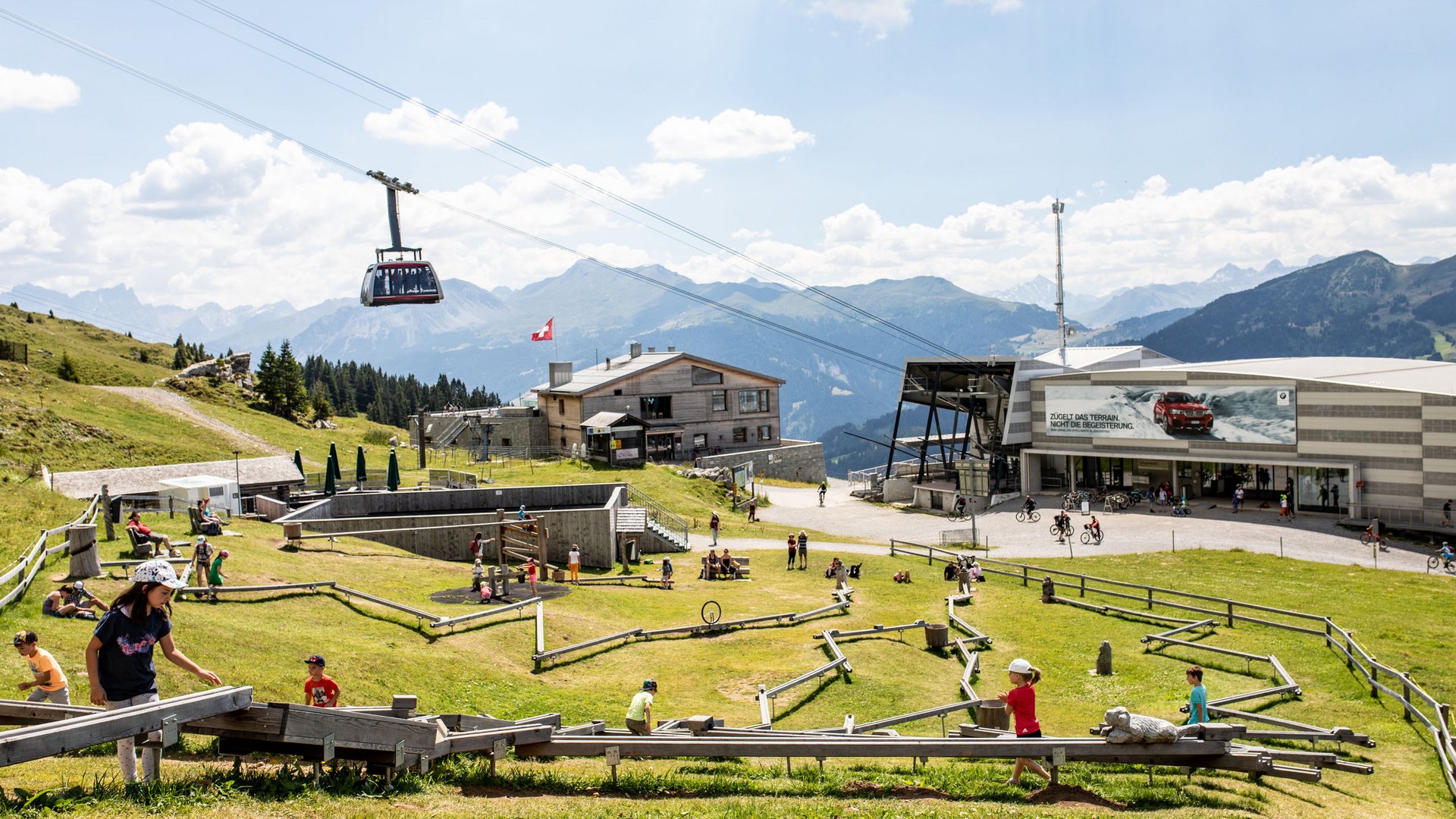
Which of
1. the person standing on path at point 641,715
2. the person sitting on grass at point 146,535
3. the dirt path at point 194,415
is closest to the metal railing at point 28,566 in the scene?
the person sitting on grass at point 146,535

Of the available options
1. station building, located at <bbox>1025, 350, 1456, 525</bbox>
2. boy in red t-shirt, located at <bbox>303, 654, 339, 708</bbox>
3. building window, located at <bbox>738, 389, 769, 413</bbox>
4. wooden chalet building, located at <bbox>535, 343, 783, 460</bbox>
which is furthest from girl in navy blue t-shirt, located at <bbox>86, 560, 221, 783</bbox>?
building window, located at <bbox>738, 389, 769, 413</bbox>

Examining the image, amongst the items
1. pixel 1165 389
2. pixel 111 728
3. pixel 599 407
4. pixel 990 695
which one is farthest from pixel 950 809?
pixel 599 407

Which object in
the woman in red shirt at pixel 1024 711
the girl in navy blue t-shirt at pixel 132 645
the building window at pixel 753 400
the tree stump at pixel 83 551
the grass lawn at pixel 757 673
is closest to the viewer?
the girl in navy blue t-shirt at pixel 132 645

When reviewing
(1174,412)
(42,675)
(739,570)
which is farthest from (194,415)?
(1174,412)

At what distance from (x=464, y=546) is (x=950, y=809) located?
28.1 metres

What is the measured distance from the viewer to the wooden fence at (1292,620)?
1734 centimetres

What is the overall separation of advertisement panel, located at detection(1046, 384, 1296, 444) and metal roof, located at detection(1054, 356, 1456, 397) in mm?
1276

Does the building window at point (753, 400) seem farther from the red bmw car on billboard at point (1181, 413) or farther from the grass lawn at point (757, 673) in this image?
the grass lawn at point (757, 673)

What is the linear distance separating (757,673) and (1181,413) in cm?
4425

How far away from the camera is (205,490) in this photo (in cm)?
3588

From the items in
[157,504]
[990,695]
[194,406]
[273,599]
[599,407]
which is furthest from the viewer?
[599,407]

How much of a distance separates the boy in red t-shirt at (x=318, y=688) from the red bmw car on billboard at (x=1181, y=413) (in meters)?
54.8

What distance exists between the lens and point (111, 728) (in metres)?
7.66

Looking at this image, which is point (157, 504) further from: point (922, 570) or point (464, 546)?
point (922, 570)
